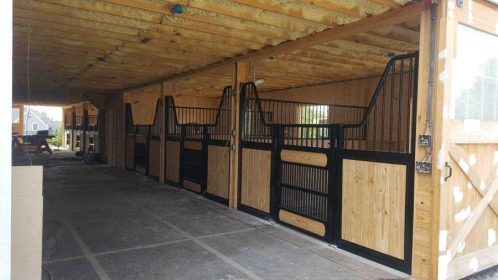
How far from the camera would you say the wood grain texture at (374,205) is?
294cm

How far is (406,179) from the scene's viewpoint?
287 centimetres

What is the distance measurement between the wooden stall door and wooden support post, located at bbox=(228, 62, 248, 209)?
285 cm

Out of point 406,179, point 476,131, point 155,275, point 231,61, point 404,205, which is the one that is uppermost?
point 231,61

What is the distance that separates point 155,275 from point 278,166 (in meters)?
2.01

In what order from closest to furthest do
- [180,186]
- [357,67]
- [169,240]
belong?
[169,240]
[357,67]
[180,186]

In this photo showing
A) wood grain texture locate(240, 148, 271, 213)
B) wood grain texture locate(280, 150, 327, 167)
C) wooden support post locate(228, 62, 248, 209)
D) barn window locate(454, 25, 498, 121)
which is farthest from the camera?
wooden support post locate(228, 62, 248, 209)

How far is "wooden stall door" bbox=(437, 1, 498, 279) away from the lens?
2611mm

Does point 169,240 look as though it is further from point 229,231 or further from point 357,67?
point 357,67

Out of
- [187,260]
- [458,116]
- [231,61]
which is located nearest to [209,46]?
[231,61]

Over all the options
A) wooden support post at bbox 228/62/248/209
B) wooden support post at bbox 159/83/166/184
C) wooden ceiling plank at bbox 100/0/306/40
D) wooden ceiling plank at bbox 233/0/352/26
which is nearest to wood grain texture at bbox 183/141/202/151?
wooden support post at bbox 159/83/166/184

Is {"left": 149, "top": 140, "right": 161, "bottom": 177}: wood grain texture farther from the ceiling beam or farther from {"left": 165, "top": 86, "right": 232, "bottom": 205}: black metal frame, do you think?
the ceiling beam

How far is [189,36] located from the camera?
13.0ft

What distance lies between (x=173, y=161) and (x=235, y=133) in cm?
241

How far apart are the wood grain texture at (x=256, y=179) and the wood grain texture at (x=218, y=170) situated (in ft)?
1.36
